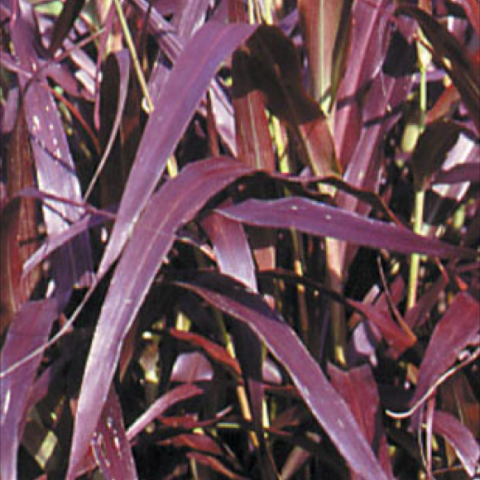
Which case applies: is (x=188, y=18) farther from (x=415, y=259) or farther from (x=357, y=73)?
(x=415, y=259)

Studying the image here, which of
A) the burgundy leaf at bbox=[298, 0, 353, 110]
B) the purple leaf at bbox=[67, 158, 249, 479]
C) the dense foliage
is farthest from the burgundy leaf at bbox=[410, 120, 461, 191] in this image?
the purple leaf at bbox=[67, 158, 249, 479]

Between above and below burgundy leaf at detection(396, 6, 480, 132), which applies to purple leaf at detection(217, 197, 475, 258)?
below

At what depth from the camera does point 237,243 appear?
0.84 meters

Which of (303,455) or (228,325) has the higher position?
(228,325)

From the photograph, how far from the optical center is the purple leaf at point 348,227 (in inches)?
30.2

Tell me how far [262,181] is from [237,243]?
0.12 metres

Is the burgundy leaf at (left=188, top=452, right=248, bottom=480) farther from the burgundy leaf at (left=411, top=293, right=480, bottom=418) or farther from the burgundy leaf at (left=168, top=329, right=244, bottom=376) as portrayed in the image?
the burgundy leaf at (left=411, top=293, right=480, bottom=418)

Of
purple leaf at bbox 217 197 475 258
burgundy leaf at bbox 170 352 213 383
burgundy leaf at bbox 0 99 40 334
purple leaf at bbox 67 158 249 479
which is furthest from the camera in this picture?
burgundy leaf at bbox 170 352 213 383

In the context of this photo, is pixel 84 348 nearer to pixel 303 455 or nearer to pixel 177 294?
pixel 177 294

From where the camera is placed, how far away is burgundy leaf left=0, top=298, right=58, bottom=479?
2.54 ft

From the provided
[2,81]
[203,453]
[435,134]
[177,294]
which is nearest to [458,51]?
[435,134]

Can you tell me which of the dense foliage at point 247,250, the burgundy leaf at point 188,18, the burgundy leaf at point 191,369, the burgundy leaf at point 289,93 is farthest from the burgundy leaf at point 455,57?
the burgundy leaf at point 191,369

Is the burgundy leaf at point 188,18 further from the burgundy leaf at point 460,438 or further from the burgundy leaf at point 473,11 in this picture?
the burgundy leaf at point 460,438

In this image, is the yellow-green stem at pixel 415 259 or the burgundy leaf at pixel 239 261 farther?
the yellow-green stem at pixel 415 259
